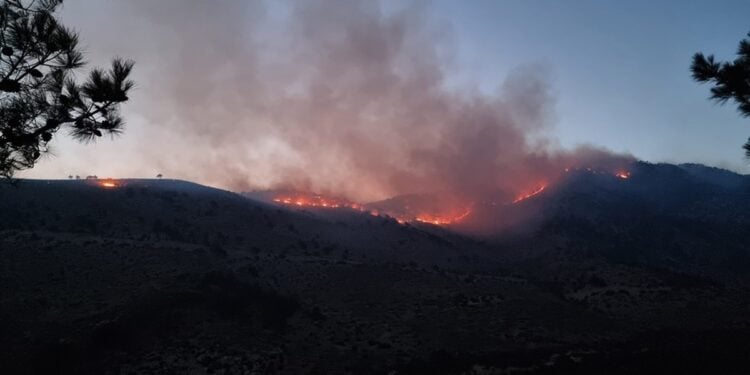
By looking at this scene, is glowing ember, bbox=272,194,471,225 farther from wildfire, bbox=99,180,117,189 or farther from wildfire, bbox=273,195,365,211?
wildfire, bbox=99,180,117,189

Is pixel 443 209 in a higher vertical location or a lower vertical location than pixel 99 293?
higher

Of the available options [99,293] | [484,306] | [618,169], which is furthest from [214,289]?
[618,169]

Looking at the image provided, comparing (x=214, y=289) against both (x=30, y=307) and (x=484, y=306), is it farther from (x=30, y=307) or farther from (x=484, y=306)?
(x=484, y=306)

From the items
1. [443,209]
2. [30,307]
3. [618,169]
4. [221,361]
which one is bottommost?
[221,361]

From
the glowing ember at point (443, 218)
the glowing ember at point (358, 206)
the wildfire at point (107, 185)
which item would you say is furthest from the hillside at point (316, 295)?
the glowing ember at point (443, 218)

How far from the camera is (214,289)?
4244 cm

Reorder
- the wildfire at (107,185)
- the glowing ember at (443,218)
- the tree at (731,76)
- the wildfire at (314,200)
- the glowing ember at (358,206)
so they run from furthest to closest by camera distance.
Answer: the glowing ember at (443,218)
the glowing ember at (358,206)
the wildfire at (314,200)
the wildfire at (107,185)
the tree at (731,76)

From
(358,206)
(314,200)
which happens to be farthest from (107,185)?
(358,206)

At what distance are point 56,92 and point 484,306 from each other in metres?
40.5

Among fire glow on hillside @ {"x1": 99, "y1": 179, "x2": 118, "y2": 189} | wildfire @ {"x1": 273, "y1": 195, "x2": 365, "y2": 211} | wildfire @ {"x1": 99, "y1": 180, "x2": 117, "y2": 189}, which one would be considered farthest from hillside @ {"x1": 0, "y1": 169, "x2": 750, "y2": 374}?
wildfire @ {"x1": 273, "y1": 195, "x2": 365, "y2": 211}

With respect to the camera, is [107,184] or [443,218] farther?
[443,218]

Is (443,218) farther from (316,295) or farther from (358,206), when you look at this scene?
(316,295)

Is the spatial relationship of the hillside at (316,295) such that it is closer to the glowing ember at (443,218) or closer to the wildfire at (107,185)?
the wildfire at (107,185)

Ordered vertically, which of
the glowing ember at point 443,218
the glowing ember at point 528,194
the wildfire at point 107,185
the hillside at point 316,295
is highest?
the glowing ember at point 528,194
